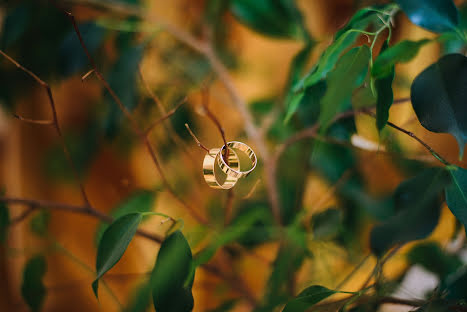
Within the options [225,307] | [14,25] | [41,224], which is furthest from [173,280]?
[14,25]

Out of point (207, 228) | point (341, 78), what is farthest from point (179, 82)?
point (341, 78)

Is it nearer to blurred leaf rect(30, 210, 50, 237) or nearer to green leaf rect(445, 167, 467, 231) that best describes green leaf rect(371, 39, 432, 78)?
green leaf rect(445, 167, 467, 231)

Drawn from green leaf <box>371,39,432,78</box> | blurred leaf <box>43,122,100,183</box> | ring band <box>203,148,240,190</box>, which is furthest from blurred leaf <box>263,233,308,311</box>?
blurred leaf <box>43,122,100,183</box>

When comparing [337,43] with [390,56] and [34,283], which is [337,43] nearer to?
[390,56]

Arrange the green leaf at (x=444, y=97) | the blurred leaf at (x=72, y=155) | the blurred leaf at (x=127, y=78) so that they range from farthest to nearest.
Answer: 1. the blurred leaf at (x=72, y=155)
2. the blurred leaf at (x=127, y=78)
3. the green leaf at (x=444, y=97)

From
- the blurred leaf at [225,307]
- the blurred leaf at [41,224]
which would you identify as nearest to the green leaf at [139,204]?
the blurred leaf at [41,224]

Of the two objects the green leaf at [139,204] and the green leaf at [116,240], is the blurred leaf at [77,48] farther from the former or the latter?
the green leaf at [116,240]
